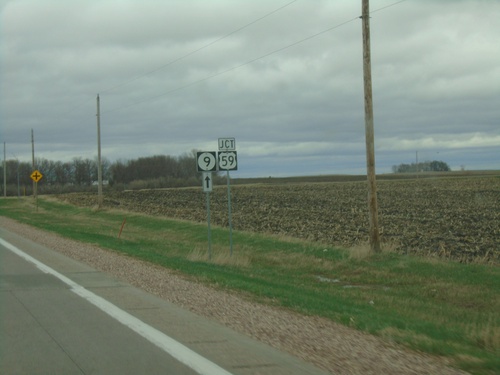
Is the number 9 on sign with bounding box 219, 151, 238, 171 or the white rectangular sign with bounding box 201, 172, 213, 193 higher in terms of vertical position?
the number 9 on sign with bounding box 219, 151, 238, 171

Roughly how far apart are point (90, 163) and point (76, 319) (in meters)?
160

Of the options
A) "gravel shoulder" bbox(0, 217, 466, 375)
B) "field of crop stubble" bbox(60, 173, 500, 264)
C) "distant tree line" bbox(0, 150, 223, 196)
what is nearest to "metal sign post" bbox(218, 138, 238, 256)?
"gravel shoulder" bbox(0, 217, 466, 375)

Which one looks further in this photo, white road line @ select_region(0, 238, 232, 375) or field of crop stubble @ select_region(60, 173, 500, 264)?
field of crop stubble @ select_region(60, 173, 500, 264)

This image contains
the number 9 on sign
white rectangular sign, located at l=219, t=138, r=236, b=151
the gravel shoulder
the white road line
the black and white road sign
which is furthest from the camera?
white rectangular sign, located at l=219, t=138, r=236, b=151

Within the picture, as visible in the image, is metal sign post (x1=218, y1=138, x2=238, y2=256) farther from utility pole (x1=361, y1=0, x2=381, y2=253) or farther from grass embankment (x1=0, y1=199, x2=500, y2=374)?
utility pole (x1=361, y1=0, x2=381, y2=253)

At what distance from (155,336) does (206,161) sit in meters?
11.8

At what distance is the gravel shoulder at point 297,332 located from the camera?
6.94m

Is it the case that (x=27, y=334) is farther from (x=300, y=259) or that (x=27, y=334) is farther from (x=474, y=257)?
(x=474, y=257)

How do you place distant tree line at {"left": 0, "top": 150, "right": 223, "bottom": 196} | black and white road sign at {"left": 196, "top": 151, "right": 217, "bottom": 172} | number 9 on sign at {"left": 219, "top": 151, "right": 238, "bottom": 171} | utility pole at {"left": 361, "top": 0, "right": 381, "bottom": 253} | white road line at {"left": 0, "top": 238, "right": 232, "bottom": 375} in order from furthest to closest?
distant tree line at {"left": 0, "top": 150, "right": 223, "bottom": 196}
utility pole at {"left": 361, "top": 0, "right": 381, "bottom": 253}
number 9 on sign at {"left": 219, "top": 151, "right": 238, "bottom": 171}
black and white road sign at {"left": 196, "top": 151, "right": 217, "bottom": 172}
white road line at {"left": 0, "top": 238, "right": 232, "bottom": 375}

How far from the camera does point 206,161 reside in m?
19.7

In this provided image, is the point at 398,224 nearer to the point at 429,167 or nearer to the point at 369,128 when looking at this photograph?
the point at 369,128

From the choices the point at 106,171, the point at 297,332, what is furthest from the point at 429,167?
the point at 297,332

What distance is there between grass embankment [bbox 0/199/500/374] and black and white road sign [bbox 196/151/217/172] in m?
2.94

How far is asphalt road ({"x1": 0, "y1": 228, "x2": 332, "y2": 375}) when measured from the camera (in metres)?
6.84
